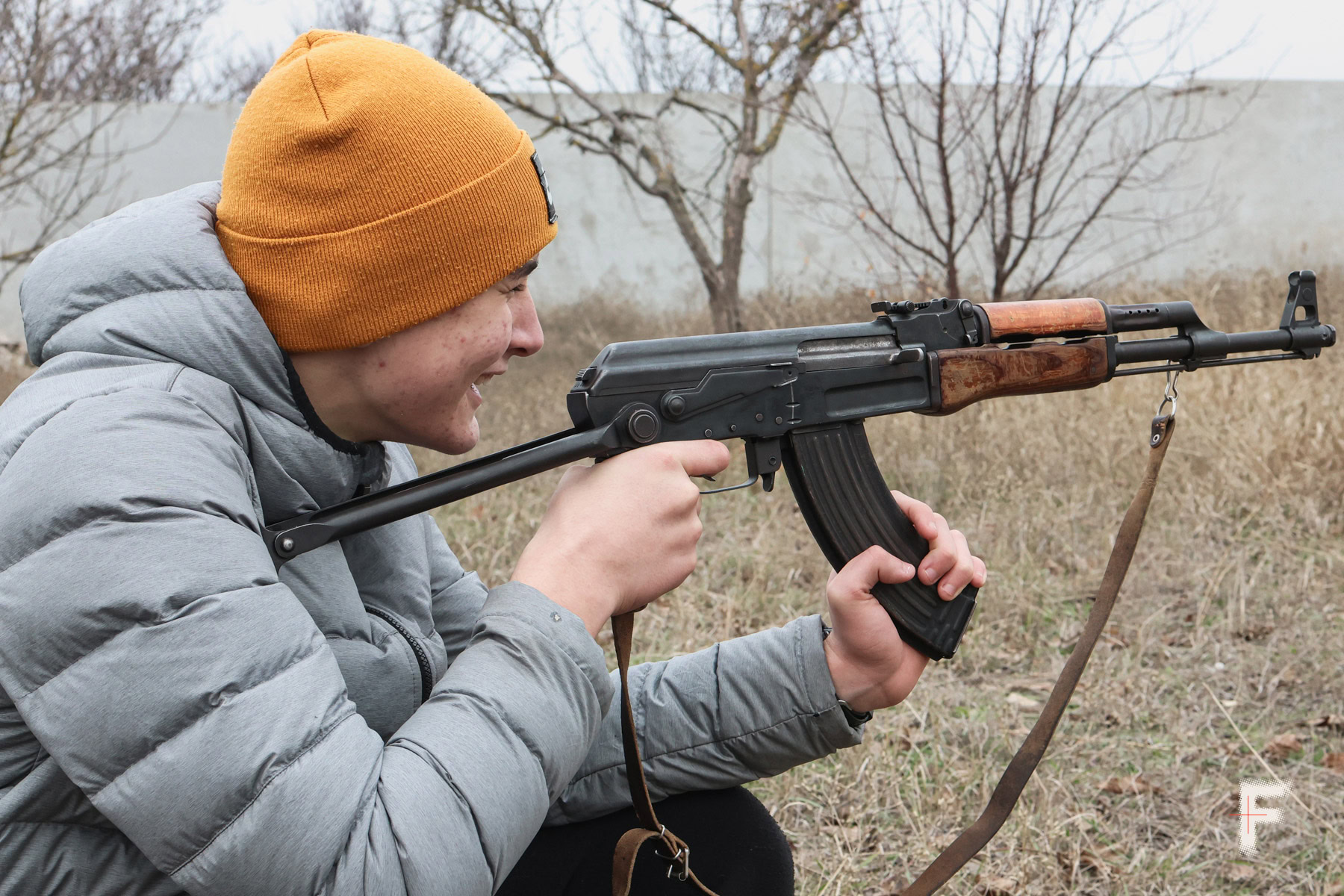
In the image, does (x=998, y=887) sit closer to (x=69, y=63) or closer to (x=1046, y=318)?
(x=1046, y=318)

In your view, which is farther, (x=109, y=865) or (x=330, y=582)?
(x=330, y=582)

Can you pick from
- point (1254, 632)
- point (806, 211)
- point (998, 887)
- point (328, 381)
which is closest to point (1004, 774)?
point (998, 887)

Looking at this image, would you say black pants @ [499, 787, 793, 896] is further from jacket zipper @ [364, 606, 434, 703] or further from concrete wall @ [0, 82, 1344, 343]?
concrete wall @ [0, 82, 1344, 343]

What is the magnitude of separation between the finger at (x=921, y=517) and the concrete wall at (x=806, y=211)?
9.60 metres

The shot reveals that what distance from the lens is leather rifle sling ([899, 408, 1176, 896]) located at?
1.70 metres

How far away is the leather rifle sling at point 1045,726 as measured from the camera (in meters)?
1.70

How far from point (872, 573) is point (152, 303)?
0.92 meters

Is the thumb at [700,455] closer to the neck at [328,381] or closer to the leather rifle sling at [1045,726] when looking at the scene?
the neck at [328,381]

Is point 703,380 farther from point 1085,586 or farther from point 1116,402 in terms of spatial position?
point 1116,402

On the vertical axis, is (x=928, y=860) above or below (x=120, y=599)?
below

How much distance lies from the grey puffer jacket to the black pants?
41 cm

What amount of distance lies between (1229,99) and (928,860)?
12.3m

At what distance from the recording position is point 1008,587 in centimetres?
339

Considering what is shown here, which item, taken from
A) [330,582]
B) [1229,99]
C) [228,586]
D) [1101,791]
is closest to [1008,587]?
[1101,791]
